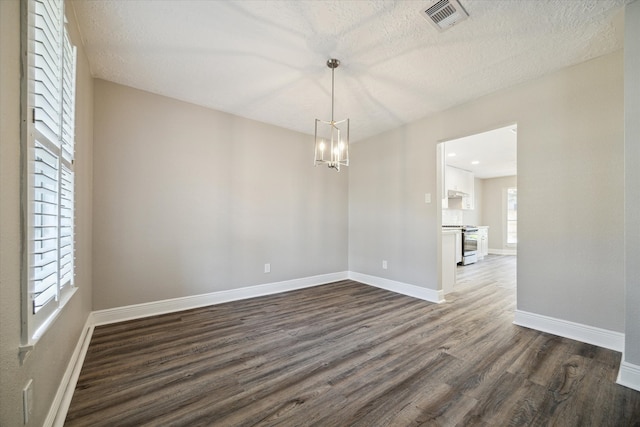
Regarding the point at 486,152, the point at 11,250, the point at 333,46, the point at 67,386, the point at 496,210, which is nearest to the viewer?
the point at 11,250

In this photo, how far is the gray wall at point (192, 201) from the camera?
Answer: 107 inches

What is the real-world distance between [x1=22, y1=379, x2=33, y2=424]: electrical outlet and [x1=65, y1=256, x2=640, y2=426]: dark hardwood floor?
509 millimetres

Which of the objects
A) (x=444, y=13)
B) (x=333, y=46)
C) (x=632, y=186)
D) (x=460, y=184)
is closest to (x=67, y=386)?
(x=333, y=46)

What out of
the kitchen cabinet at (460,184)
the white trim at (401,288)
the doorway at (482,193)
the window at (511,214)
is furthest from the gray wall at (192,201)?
the window at (511,214)

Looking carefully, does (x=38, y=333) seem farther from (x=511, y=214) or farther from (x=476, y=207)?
(x=511, y=214)

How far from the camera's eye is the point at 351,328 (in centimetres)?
266

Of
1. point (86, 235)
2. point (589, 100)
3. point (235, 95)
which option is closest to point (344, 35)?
point (235, 95)

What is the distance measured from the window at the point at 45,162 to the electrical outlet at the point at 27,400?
0.19 m

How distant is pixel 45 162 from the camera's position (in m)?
1.21

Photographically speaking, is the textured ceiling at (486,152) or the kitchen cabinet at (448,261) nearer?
the kitchen cabinet at (448,261)

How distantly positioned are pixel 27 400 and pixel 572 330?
3.88 m

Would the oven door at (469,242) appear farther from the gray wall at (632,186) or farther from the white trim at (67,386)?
the white trim at (67,386)

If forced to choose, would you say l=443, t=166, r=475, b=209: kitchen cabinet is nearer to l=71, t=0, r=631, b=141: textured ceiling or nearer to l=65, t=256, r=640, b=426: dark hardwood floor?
l=71, t=0, r=631, b=141: textured ceiling

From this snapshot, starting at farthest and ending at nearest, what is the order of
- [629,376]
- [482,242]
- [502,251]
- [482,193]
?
[482,193]
[502,251]
[482,242]
[629,376]
